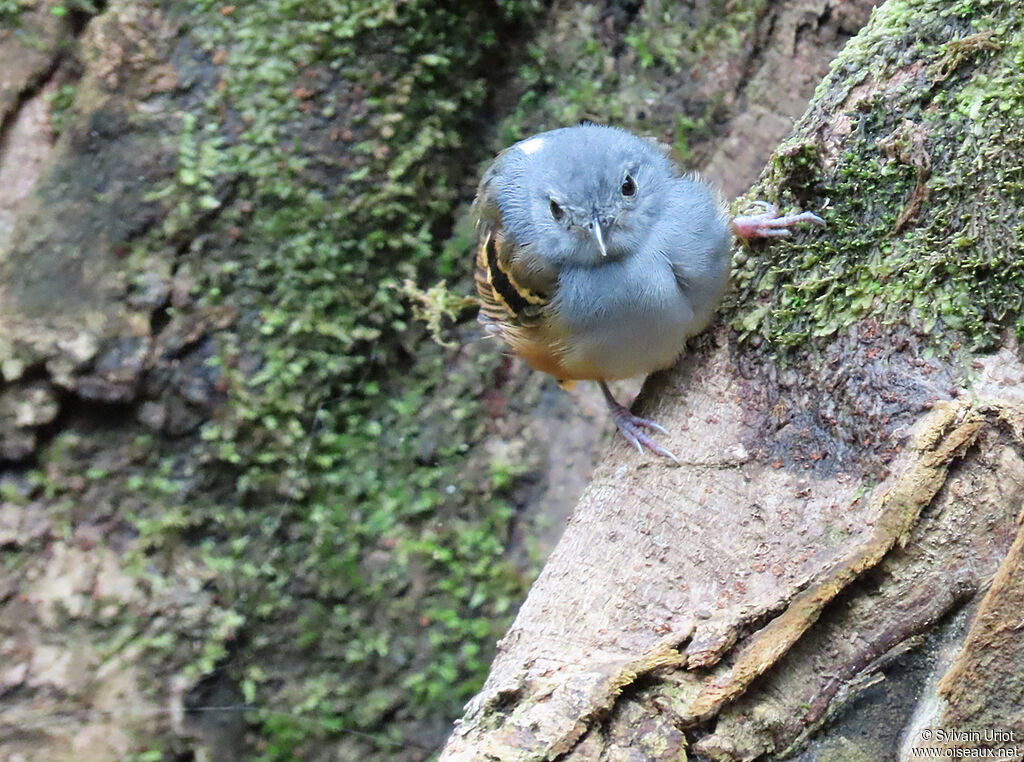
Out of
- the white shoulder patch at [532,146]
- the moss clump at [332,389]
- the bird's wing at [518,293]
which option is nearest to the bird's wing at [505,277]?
the bird's wing at [518,293]

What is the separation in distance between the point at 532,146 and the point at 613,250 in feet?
1.77

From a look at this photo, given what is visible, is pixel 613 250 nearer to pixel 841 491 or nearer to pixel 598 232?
pixel 598 232

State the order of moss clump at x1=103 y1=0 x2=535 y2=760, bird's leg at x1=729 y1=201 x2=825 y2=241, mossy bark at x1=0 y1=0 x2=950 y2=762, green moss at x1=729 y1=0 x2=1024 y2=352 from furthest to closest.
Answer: moss clump at x1=103 y1=0 x2=535 y2=760
mossy bark at x1=0 y1=0 x2=950 y2=762
bird's leg at x1=729 y1=201 x2=825 y2=241
green moss at x1=729 y1=0 x2=1024 y2=352

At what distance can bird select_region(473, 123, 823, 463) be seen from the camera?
242 cm

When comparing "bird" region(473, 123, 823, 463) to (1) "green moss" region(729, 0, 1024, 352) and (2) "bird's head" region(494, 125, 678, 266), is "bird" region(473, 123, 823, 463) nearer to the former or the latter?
(2) "bird's head" region(494, 125, 678, 266)

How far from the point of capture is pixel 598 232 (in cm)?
246

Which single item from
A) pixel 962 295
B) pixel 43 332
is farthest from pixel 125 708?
pixel 962 295

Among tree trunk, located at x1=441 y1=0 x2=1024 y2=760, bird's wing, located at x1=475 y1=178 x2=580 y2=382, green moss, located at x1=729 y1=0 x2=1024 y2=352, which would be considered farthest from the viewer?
bird's wing, located at x1=475 y1=178 x2=580 y2=382

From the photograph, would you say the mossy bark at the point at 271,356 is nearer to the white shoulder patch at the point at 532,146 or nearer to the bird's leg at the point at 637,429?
A: the white shoulder patch at the point at 532,146

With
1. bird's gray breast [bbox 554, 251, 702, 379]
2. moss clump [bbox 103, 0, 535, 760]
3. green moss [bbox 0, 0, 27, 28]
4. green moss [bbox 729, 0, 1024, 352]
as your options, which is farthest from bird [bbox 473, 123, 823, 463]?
green moss [bbox 0, 0, 27, 28]

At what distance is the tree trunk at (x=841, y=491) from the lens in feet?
5.82

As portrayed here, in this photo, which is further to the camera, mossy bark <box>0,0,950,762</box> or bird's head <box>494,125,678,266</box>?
mossy bark <box>0,0,950,762</box>

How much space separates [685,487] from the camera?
85.5 inches

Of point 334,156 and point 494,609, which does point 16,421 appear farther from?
point 494,609
